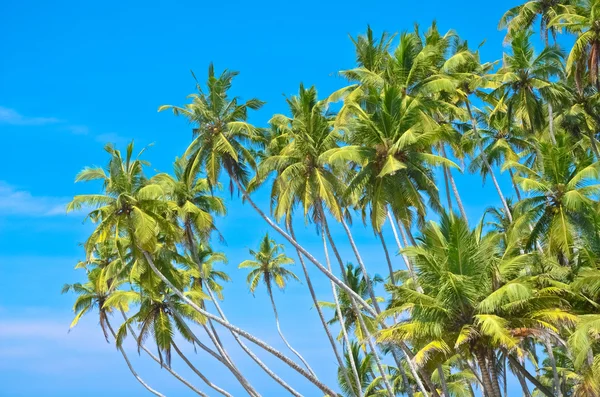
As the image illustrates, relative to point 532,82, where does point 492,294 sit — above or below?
below

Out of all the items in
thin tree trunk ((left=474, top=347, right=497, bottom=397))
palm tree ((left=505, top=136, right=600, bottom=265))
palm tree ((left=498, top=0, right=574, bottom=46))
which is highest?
palm tree ((left=498, top=0, right=574, bottom=46))

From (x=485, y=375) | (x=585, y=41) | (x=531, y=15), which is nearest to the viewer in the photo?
(x=485, y=375)

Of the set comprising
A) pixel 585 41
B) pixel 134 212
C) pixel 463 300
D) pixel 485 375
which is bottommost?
pixel 485 375

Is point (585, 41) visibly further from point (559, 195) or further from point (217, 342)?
point (217, 342)

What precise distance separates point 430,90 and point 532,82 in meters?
4.75

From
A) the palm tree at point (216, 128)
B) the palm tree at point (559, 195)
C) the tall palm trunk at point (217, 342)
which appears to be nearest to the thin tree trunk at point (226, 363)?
the tall palm trunk at point (217, 342)

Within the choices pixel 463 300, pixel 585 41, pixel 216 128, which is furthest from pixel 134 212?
pixel 585 41

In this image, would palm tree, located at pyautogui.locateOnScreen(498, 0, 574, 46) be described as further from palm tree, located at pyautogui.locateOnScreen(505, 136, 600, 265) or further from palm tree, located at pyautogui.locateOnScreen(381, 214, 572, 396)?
palm tree, located at pyautogui.locateOnScreen(381, 214, 572, 396)

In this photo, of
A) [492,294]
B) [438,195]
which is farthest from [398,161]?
[492,294]

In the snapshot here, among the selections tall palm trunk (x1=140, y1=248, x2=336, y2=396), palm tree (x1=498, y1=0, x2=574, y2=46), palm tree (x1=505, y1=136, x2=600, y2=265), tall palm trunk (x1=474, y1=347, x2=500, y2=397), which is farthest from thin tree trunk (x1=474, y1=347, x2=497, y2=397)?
palm tree (x1=498, y1=0, x2=574, y2=46)

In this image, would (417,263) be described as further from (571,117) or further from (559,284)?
(571,117)

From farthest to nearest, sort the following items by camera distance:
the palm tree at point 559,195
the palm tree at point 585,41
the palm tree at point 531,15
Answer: the palm tree at point 531,15, the palm tree at point 585,41, the palm tree at point 559,195

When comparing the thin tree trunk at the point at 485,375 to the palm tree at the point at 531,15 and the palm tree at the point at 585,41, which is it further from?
the palm tree at the point at 531,15

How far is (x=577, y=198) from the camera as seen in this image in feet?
74.1
